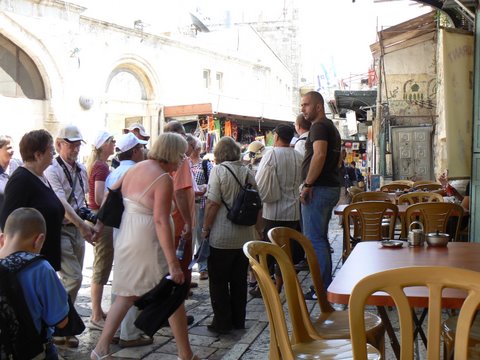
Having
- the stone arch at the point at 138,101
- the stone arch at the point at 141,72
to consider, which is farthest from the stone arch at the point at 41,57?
the stone arch at the point at 141,72

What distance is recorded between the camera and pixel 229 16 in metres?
35.5

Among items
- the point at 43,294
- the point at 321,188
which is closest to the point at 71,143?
the point at 43,294

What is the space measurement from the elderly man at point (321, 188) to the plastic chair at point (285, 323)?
90.8 inches

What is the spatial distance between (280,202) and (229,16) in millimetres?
31800

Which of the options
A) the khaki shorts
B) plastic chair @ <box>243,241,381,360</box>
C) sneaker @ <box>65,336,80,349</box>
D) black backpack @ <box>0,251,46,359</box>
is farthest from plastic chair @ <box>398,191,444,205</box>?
black backpack @ <box>0,251,46,359</box>

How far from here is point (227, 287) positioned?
189 inches

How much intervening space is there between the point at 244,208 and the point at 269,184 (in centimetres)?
102

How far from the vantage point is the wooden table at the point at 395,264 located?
2289 millimetres

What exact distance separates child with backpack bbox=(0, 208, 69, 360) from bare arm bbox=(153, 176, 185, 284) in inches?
38.4

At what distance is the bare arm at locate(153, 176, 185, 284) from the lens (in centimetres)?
367

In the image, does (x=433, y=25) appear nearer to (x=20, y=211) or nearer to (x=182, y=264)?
(x=182, y=264)

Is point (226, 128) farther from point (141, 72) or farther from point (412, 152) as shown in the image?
point (141, 72)

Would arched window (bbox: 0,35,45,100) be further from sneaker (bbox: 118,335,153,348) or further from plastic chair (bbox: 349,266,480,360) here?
plastic chair (bbox: 349,266,480,360)

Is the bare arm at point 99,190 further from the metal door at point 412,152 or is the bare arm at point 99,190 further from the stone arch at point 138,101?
the stone arch at point 138,101
